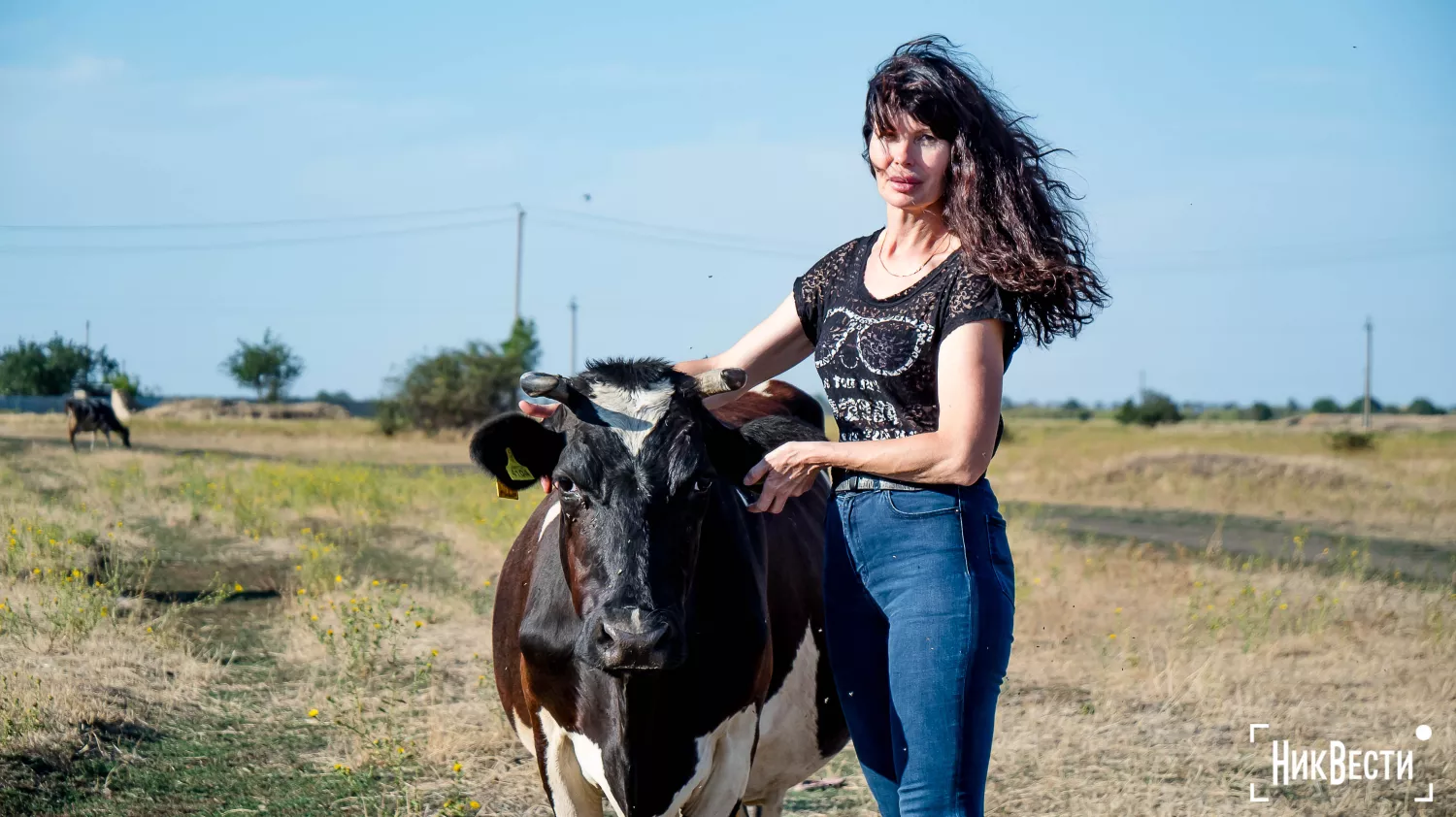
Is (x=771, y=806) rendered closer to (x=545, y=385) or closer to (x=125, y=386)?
(x=545, y=385)

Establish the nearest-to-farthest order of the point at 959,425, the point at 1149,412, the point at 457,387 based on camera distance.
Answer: the point at 959,425 < the point at 457,387 < the point at 1149,412

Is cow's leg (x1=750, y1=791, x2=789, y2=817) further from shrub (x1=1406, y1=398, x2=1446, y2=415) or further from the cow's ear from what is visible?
shrub (x1=1406, y1=398, x2=1446, y2=415)

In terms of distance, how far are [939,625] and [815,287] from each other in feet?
3.41

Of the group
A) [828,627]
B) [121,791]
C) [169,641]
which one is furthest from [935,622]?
[169,641]

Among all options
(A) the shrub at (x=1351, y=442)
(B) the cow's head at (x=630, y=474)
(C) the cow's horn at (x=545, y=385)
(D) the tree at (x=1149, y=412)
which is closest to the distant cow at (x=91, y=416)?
(B) the cow's head at (x=630, y=474)

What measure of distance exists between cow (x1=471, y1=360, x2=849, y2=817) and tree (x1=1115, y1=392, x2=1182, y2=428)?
250 feet

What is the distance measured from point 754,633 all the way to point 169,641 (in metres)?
5.78

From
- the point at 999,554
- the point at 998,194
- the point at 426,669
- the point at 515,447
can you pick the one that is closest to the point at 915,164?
the point at 998,194

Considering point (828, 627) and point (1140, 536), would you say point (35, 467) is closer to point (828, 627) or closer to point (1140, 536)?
point (1140, 536)

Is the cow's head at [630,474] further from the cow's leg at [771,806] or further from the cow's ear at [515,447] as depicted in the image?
the cow's leg at [771,806]

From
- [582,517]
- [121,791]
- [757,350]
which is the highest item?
[757,350]

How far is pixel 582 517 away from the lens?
3322 millimetres

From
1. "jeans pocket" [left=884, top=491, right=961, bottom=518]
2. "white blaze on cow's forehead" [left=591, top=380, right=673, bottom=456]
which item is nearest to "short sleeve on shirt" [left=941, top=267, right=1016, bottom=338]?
"jeans pocket" [left=884, top=491, right=961, bottom=518]

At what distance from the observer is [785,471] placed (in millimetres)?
3047
